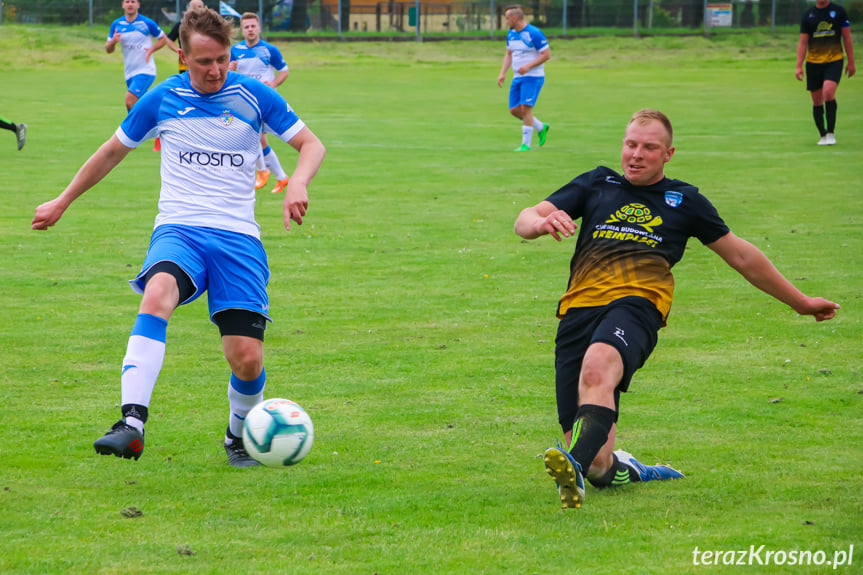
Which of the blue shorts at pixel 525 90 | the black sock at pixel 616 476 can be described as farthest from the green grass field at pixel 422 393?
the blue shorts at pixel 525 90

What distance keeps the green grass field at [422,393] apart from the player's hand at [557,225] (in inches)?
48.8

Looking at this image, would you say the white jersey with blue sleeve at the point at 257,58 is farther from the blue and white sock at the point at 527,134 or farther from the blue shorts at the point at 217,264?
the blue shorts at the point at 217,264

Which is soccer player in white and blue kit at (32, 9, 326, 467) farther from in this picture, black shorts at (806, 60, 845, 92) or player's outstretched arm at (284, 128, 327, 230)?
black shorts at (806, 60, 845, 92)

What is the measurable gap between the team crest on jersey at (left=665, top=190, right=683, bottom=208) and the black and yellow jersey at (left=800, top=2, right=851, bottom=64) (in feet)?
52.1

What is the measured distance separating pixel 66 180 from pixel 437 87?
2285cm

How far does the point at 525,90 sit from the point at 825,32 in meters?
5.55

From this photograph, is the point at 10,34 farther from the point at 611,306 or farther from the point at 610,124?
the point at 611,306

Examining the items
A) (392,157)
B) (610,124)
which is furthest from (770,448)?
(610,124)

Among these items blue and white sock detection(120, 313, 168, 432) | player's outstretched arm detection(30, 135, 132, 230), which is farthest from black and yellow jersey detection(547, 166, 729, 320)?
player's outstretched arm detection(30, 135, 132, 230)

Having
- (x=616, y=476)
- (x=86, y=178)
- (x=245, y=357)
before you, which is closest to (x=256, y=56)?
(x=86, y=178)

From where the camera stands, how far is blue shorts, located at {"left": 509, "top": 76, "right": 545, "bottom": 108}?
2044cm

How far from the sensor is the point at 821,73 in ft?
65.1

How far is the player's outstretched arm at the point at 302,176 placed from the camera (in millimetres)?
5078

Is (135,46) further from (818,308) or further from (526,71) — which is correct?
(818,308)
